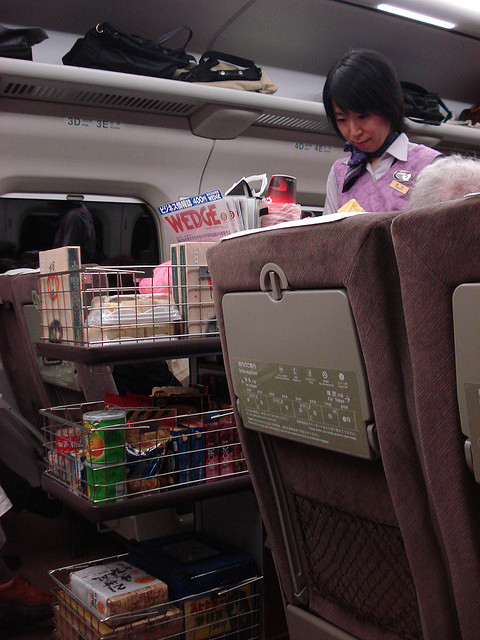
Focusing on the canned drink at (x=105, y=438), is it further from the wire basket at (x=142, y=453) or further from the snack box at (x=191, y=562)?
the snack box at (x=191, y=562)

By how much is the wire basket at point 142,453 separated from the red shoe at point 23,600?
0.82 metres

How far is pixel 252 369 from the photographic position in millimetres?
1163

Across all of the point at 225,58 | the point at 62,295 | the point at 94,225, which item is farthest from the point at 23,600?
the point at 225,58

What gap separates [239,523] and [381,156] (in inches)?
61.2

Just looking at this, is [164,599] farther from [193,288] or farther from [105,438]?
[193,288]

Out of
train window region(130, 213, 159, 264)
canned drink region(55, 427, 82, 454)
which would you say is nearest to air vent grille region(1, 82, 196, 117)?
train window region(130, 213, 159, 264)

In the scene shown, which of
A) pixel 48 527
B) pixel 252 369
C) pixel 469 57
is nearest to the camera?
pixel 252 369

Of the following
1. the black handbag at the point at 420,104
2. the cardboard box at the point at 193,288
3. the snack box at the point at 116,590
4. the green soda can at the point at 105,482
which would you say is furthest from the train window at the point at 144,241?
the green soda can at the point at 105,482

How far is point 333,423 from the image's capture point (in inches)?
40.1

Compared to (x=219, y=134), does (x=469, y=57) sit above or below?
above

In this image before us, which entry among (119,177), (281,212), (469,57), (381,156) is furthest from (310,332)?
(469,57)

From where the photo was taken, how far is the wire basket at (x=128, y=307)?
5.46ft

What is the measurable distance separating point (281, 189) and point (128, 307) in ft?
1.96

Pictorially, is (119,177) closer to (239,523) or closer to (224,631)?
(239,523)
